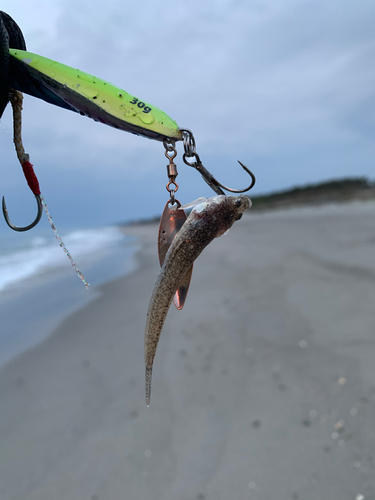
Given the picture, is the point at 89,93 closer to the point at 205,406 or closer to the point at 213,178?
the point at 213,178

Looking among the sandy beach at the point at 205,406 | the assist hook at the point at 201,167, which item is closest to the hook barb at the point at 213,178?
the assist hook at the point at 201,167

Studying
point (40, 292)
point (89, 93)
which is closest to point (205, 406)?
point (89, 93)

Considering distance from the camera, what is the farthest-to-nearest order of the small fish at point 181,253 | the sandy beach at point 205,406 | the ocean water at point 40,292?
1. the ocean water at point 40,292
2. the sandy beach at point 205,406
3. the small fish at point 181,253

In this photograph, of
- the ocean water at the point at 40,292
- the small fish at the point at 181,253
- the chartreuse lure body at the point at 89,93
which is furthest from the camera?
the ocean water at the point at 40,292

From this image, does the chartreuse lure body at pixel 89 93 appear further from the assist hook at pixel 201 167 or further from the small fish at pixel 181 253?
the small fish at pixel 181 253

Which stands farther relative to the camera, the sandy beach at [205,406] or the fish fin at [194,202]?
the sandy beach at [205,406]

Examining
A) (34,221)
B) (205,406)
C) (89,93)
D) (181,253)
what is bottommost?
(205,406)

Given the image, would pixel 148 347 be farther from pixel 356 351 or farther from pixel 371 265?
pixel 371 265

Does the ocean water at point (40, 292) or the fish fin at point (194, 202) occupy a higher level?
the fish fin at point (194, 202)
